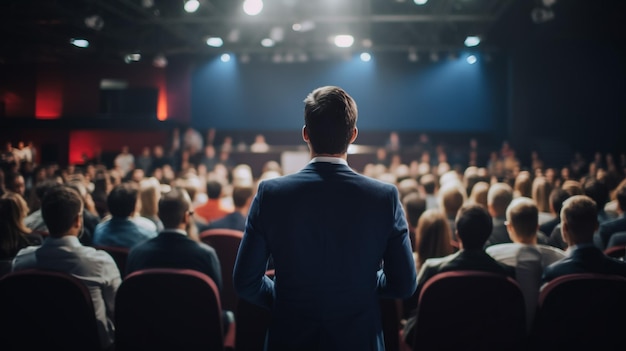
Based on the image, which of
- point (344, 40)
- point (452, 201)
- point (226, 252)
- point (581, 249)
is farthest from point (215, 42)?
point (581, 249)

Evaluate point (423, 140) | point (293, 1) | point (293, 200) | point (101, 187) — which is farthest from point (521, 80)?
point (293, 200)

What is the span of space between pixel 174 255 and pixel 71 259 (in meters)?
0.50

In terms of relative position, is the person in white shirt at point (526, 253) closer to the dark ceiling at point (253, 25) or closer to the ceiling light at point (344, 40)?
the dark ceiling at point (253, 25)

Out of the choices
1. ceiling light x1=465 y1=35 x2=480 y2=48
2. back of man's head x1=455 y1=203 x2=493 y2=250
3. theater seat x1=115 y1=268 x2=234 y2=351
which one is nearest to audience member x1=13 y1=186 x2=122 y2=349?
theater seat x1=115 y1=268 x2=234 y2=351

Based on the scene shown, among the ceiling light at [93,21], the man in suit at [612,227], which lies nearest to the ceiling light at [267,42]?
the ceiling light at [93,21]

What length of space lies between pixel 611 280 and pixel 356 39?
12.3 meters

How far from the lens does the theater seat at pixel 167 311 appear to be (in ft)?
6.97

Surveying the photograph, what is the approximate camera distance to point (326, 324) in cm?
144

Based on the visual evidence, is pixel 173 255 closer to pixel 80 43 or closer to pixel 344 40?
pixel 344 40

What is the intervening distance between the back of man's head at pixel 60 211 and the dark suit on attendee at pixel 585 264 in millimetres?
2490

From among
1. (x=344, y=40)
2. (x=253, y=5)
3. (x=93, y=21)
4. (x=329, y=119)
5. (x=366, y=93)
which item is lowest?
(x=329, y=119)

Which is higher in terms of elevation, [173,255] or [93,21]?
[93,21]

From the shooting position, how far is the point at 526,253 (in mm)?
2713

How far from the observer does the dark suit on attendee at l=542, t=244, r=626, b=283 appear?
2.34 meters
